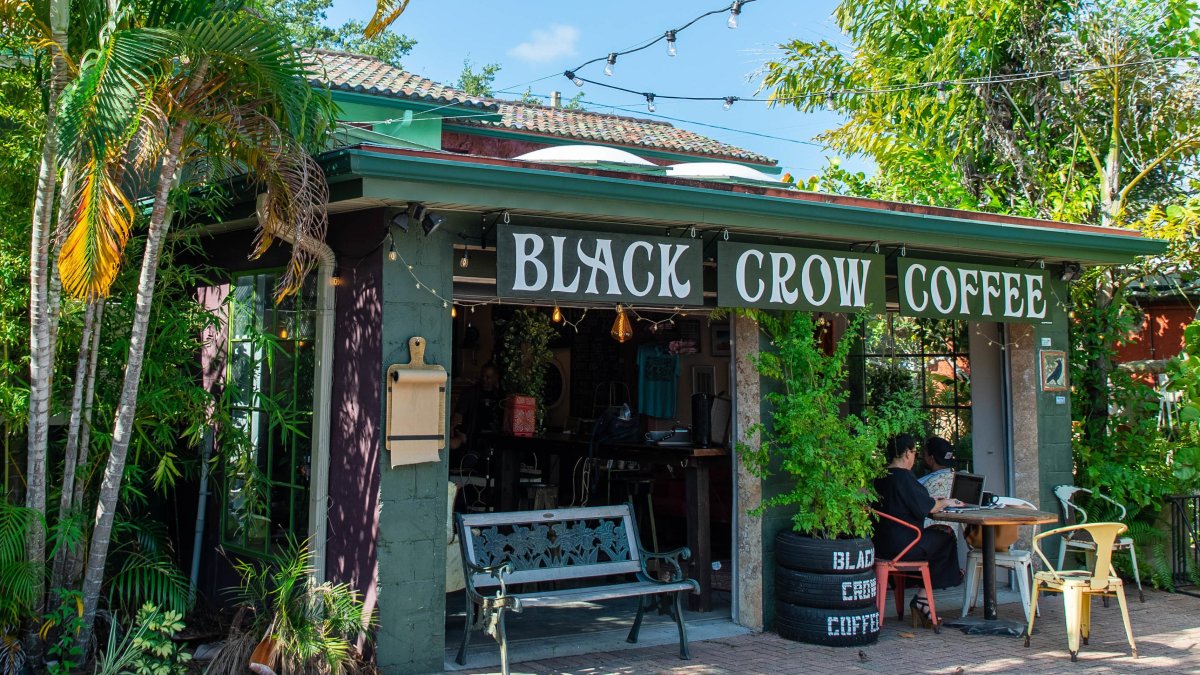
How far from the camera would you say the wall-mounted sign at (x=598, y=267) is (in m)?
5.93

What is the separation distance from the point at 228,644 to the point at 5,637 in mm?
1034

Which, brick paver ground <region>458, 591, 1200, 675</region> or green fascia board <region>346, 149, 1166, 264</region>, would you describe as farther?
brick paver ground <region>458, 591, 1200, 675</region>

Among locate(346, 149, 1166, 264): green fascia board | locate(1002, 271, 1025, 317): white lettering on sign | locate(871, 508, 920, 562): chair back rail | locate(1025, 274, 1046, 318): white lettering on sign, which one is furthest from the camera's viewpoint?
locate(1025, 274, 1046, 318): white lettering on sign

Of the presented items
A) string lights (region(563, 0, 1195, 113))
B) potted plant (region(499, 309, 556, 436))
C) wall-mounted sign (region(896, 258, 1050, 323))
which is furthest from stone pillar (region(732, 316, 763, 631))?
string lights (region(563, 0, 1195, 113))

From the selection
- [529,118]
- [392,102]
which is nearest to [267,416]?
[392,102]

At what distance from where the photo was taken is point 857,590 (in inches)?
262

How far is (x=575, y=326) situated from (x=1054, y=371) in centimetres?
401

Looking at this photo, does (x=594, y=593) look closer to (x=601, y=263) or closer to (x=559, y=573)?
(x=559, y=573)

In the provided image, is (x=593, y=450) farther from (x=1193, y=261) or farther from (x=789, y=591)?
(x=1193, y=261)

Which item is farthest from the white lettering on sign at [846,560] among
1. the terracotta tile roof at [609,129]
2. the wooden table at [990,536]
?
the terracotta tile roof at [609,129]

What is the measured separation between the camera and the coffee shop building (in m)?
5.70

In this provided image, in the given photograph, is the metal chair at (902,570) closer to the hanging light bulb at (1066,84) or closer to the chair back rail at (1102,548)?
the chair back rail at (1102,548)

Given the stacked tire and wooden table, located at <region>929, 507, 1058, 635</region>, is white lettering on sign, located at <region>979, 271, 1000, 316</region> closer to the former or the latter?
wooden table, located at <region>929, 507, 1058, 635</region>

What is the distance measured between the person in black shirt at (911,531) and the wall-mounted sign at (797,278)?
1.08 metres
